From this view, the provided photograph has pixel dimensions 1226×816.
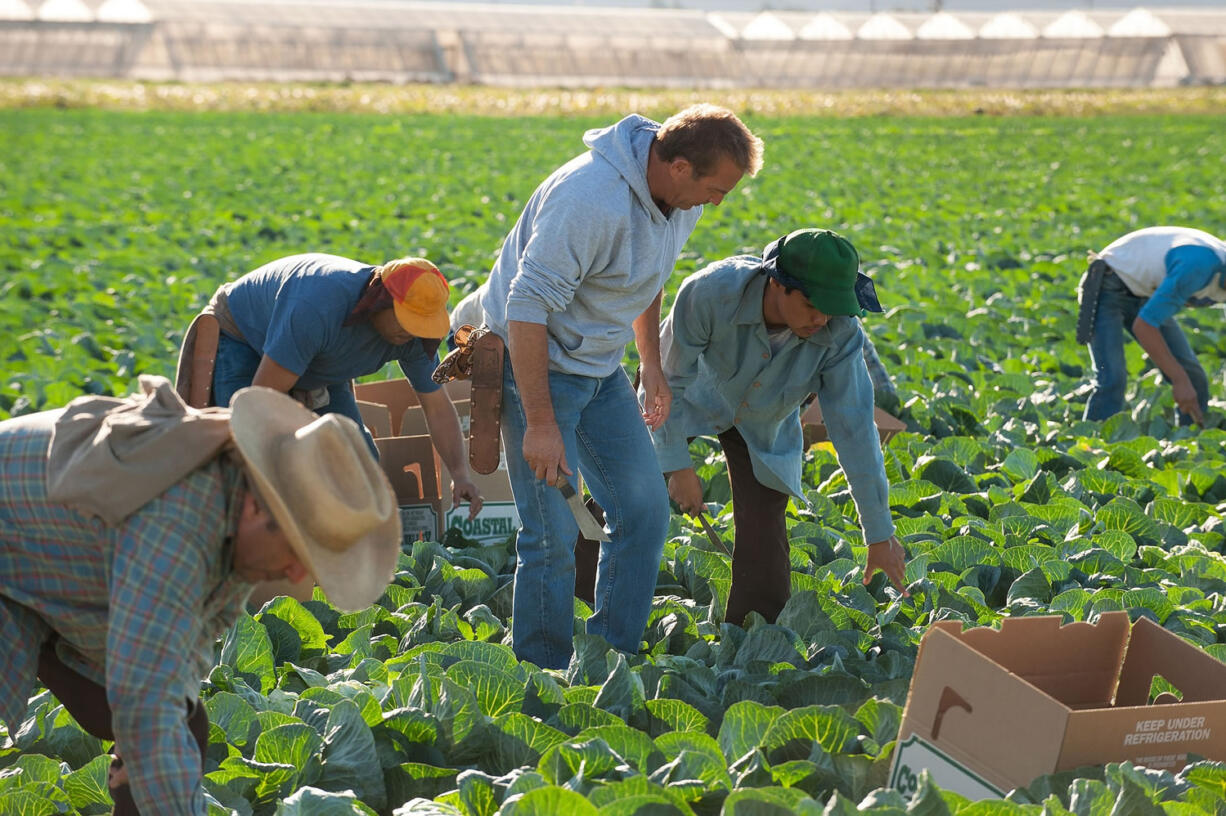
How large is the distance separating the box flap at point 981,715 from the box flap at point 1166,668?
0.56 meters

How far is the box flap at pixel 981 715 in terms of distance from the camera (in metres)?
2.55

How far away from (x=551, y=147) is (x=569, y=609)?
68.4 ft

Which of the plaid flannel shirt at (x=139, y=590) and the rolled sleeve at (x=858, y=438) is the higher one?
the plaid flannel shirt at (x=139, y=590)

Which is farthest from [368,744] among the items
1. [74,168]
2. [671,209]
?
[74,168]

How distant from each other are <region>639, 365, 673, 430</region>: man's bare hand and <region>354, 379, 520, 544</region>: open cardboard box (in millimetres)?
886

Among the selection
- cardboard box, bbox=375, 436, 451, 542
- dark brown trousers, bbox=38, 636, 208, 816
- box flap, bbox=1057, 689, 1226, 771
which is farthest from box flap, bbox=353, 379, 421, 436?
box flap, bbox=1057, 689, 1226, 771

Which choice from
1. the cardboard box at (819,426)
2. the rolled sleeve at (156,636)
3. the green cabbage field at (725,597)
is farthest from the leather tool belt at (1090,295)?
the rolled sleeve at (156,636)

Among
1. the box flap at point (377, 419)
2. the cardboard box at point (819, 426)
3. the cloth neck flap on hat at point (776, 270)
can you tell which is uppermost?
the cloth neck flap on hat at point (776, 270)

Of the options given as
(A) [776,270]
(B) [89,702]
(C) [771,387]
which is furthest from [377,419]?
(B) [89,702]

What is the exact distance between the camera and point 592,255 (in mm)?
3133

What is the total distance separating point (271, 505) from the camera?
1892 millimetres

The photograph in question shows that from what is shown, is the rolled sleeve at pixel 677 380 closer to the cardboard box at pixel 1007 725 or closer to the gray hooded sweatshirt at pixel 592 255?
the gray hooded sweatshirt at pixel 592 255

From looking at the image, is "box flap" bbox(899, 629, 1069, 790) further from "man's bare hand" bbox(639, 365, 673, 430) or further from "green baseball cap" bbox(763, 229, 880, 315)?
"man's bare hand" bbox(639, 365, 673, 430)

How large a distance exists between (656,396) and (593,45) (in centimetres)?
5501
